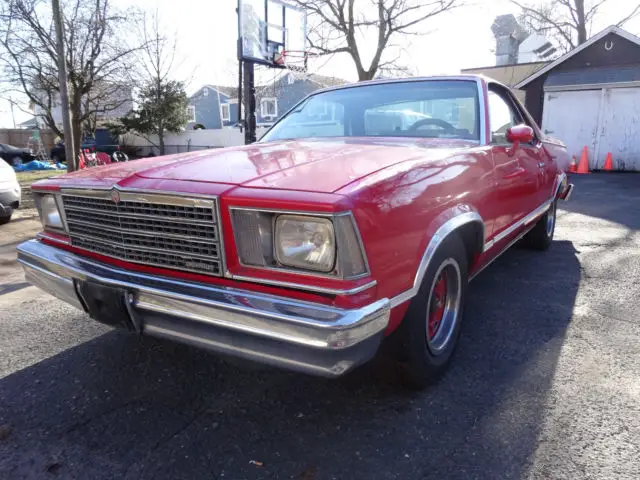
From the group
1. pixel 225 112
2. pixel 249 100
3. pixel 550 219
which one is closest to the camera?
pixel 550 219

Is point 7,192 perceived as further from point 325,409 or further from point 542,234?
point 542,234

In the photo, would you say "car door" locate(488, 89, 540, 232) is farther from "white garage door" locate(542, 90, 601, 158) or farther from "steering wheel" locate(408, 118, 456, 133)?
"white garage door" locate(542, 90, 601, 158)

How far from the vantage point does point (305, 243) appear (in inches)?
71.0

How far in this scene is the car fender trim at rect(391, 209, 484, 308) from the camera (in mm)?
1972

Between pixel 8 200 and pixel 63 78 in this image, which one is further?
pixel 63 78

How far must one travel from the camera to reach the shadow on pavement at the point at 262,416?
1.91 meters

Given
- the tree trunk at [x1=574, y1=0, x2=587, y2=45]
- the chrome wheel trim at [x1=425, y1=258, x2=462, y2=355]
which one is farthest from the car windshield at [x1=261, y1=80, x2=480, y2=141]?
the tree trunk at [x1=574, y1=0, x2=587, y2=45]

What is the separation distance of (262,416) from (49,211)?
66.9 inches

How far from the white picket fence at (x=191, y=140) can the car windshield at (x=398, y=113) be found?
62.3 ft

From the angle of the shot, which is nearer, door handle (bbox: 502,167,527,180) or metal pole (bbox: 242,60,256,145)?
door handle (bbox: 502,167,527,180)

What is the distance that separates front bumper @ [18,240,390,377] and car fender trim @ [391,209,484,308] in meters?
0.18

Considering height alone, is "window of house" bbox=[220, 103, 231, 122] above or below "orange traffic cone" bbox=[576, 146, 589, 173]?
above

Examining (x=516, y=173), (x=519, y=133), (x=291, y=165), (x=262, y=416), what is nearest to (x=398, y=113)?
(x=519, y=133)

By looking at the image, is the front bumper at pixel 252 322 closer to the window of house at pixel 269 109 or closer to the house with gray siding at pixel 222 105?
the house with gray siding at pixel 222 105
